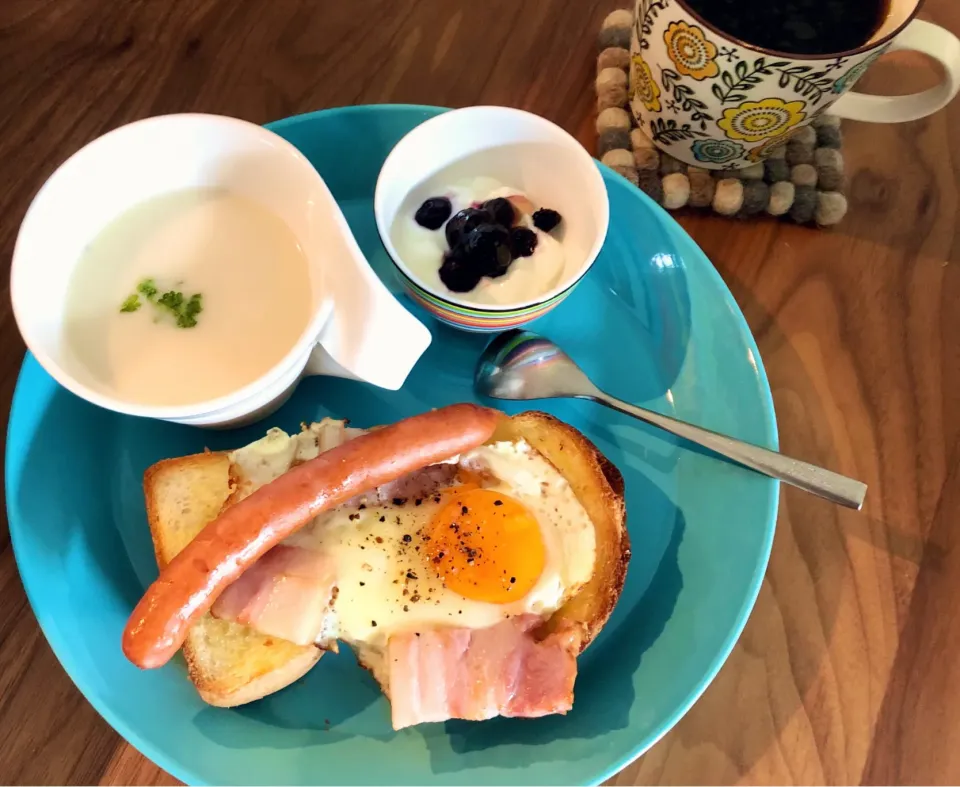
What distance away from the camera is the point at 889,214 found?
5.97 ft

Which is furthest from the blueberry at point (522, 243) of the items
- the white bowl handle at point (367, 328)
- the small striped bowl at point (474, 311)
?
the white bowl handle at point (367, 328)

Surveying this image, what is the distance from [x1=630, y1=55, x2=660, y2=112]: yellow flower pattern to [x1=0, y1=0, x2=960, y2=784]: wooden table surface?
0.22 meters

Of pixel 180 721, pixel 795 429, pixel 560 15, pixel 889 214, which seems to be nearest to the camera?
pixel 180 721

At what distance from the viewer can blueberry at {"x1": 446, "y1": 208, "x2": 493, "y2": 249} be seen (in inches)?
56.0

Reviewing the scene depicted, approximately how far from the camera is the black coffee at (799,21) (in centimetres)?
141


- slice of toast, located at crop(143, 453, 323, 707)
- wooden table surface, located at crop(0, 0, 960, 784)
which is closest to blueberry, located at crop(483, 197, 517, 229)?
wooden table surface, located at crop(0, 0, 960, 784)

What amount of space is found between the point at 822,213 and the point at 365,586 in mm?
1333

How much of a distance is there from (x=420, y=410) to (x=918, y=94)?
1228 millimetres

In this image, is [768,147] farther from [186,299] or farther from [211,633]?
[211,633]

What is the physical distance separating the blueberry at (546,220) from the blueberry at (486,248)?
0.12 meters

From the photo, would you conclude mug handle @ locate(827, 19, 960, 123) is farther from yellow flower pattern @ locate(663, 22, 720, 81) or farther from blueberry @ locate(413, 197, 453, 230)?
blueberry @ locate(413, 197, 453, 230)

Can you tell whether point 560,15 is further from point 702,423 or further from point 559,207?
point 702,423

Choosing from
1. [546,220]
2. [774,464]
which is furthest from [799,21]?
[774,464]

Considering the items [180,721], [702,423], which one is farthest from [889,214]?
[180,721]
